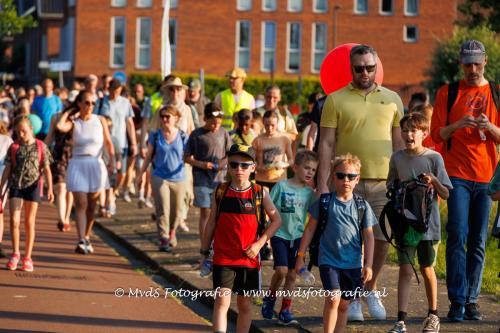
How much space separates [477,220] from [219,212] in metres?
2.50

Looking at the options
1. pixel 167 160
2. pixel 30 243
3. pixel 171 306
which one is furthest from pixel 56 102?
pixel 171 306

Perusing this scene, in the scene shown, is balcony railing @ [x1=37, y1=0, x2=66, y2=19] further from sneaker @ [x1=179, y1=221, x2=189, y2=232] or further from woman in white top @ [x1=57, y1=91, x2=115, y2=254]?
woman in white top @ [x1=57, y1=91, x2=115, y2=254]

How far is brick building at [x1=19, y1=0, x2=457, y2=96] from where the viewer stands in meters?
66.7

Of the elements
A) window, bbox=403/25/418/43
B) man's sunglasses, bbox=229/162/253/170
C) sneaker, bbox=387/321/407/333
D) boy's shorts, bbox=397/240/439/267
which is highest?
window, bbox=403/25/418/43

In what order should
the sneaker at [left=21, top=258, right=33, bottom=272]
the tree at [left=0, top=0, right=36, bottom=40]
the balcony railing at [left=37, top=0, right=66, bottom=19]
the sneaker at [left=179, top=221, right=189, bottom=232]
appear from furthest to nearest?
1. the balcony railing at [left=37, top=0, right=66, bottom=19]
2. the tree at [left=0, top=0, right=36, bottom=40]
3. the sneaker at [left=179, top=221, right=189, bottom=232]
4. the sneaker at [left=21, top=258, right=33, bottom=272]

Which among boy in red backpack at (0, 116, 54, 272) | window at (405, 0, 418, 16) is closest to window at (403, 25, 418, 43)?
window at (405, 0, 418, 16)

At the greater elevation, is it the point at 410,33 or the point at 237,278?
the point at 410,33

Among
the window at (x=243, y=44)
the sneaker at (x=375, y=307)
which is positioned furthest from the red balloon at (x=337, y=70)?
the window at (x=243, y=44)

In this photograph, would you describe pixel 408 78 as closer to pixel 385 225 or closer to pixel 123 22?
pixel 123 22

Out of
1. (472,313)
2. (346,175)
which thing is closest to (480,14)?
(472,313)

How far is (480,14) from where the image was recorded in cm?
4772

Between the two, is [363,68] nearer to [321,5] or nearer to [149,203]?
[149,203]

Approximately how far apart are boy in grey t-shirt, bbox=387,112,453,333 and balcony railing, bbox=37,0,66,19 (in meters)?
64.1

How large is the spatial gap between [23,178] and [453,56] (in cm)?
3167
